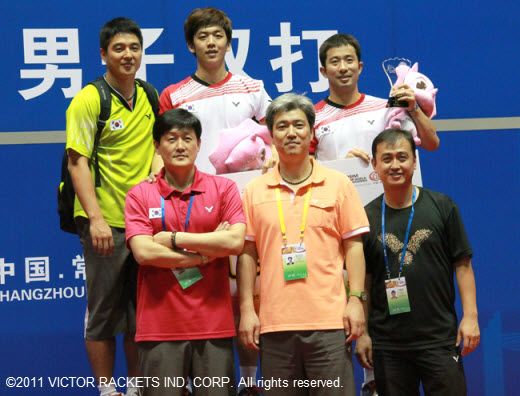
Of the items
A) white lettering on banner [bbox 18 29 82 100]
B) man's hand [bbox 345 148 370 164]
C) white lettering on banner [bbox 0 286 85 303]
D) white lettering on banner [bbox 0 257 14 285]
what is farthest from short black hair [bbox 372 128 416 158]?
white lettering on banner [bbox 0 257 14 285]

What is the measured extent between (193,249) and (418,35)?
2.26 metres

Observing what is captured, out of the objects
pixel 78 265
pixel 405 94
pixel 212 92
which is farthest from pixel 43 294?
pixel 405 94

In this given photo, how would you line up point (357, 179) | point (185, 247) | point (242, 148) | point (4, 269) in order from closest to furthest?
point (185, 247) → point (242, 148) → point (357, 179) → point (4, 269)

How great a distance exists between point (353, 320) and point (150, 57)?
6.82ft

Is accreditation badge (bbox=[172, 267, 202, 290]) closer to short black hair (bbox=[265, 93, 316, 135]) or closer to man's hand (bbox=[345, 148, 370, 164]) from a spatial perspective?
short black hair (bbox=[265, 93, 316, 135])

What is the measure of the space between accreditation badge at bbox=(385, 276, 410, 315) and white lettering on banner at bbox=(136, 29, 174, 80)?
1914mm

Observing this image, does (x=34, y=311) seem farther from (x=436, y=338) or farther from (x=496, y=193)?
(x=496, y=193)

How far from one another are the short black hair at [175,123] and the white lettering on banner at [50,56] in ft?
4.49

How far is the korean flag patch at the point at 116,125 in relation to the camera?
11.0ft

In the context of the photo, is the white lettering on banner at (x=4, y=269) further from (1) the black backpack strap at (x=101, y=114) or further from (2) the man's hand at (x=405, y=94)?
(2) the man's hand at (x=405, y=94)

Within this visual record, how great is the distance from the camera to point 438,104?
4578mm

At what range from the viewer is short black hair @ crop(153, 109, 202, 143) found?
3.08 meters

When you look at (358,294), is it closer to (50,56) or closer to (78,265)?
(78,265)

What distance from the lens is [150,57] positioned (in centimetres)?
437
